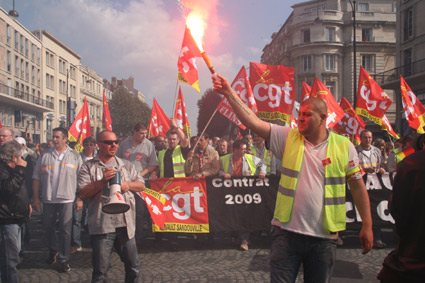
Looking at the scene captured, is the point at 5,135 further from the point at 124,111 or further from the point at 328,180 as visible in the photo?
the point at 124,111

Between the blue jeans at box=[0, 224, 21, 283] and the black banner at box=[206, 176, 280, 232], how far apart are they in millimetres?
3522

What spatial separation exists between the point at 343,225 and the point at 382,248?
4450 millimetres

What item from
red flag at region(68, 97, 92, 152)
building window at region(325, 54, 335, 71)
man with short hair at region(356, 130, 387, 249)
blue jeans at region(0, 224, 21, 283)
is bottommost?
blue jeans at region(0, 224, 21, 283)

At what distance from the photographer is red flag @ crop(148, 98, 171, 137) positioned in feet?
46.8

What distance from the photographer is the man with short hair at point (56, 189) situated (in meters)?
→ 5.71

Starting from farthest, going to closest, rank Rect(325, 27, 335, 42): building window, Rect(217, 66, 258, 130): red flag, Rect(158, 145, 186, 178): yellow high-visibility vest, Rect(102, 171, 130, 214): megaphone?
Rect(325, 27, 335, 42): building window, Rect(217, 66, 258, 130): red flag, Rect(158, 145, 186, 178): yellow high-visibility vest, Rect(102, 171, 130, 214): megaphone

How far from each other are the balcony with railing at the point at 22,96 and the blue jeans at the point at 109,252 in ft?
136

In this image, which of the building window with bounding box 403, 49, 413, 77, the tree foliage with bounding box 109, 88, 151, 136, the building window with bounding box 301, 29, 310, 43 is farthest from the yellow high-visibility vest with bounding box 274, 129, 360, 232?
the tree foliage with bounding box 109, 88, 151, 136

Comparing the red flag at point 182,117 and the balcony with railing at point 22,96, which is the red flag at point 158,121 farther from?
the balcony with railing at point 22,96

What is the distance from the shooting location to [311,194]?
2.76 meters

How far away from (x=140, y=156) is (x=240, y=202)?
205cm

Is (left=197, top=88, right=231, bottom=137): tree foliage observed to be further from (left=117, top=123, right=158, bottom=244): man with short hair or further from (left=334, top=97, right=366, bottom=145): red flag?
(left=117, top=123, right=158, bottom=244): man with short hair

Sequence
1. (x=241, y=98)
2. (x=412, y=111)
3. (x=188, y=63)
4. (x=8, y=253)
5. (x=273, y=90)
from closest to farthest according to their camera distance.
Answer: (x=8, y=253)
(x=188, y=63)
(x=241, y=98)
(x=273, y=90)
(x=412, y=111)

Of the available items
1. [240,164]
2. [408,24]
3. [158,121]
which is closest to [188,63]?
[240,164]
